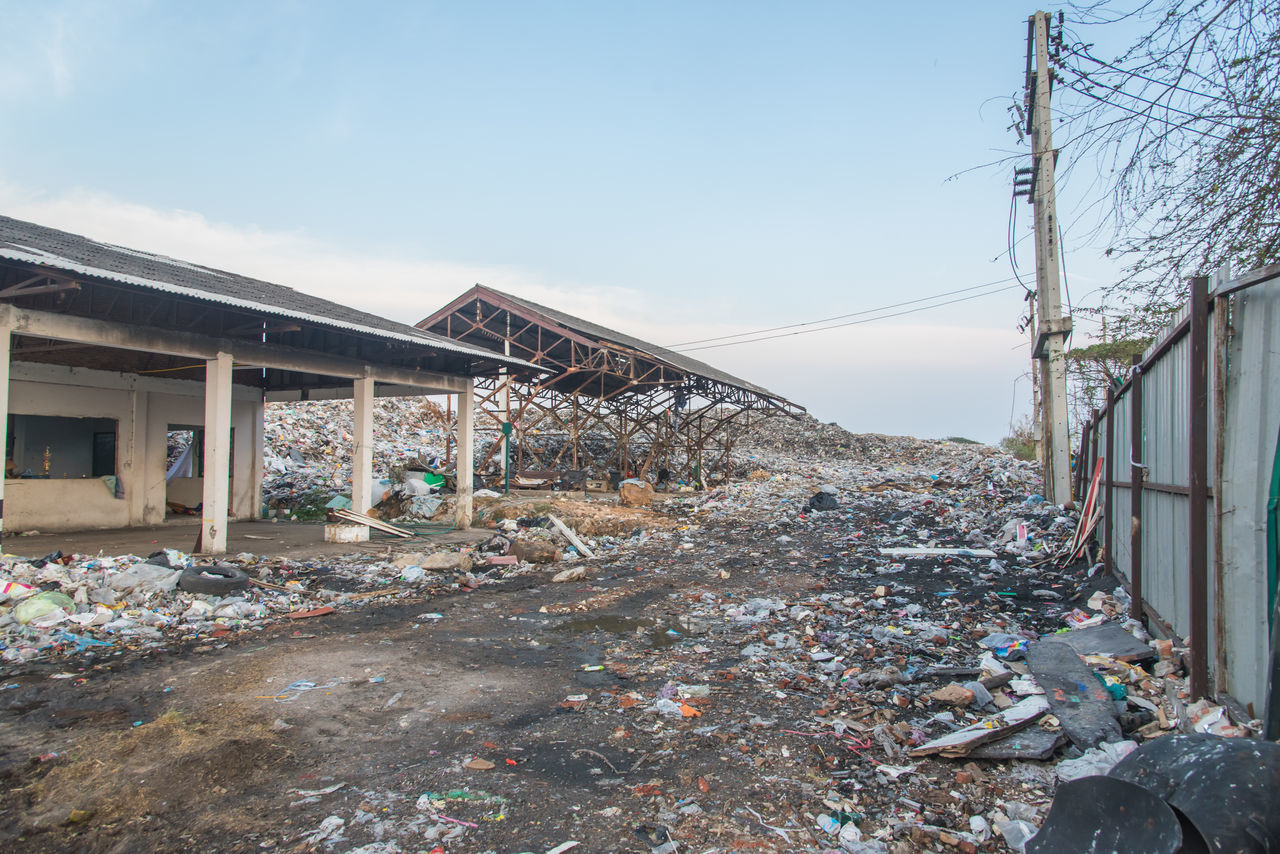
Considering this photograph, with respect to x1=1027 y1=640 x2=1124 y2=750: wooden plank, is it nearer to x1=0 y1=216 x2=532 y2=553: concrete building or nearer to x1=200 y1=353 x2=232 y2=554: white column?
x1=0 y1=216 x2=532 y2=553: concrete building

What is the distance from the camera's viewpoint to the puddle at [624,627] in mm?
5449

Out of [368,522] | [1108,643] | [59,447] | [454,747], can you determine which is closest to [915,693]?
[1108,643]

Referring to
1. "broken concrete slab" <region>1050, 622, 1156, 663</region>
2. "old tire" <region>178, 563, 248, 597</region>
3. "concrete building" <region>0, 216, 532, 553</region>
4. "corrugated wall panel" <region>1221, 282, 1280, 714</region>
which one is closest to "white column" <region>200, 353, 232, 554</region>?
"concrete building" <region>0, 216, 532, 553</region>

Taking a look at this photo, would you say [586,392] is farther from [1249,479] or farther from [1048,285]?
[1249,479]

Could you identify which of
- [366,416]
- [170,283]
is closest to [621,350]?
[366,416]

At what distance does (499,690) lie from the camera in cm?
417

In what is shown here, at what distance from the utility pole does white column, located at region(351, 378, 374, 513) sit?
1073 centimetres

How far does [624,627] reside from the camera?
5.84 m

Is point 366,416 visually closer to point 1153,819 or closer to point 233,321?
point 233,321

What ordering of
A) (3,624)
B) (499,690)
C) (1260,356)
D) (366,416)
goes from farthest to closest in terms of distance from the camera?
(366,416) → (3,624) → (499,690) → (1260,356)

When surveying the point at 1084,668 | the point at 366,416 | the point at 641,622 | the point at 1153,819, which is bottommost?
the point at 641,622

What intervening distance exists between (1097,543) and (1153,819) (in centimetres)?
653

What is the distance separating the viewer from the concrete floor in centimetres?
870

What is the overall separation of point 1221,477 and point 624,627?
4.28 metres
